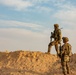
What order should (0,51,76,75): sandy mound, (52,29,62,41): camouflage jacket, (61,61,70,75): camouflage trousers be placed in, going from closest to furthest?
1. (61,61,70,75): camouflage trousers
2. (0,51,76,75): sandy mound
3. (52,29,62,41): camouflage jacket

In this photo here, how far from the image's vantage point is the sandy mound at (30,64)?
1808 cm

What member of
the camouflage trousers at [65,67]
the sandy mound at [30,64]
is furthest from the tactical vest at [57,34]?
the camouflage trousers at [65,67]

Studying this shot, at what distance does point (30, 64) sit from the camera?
19.4 meters

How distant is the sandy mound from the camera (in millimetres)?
18078

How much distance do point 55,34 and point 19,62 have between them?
9.86ft

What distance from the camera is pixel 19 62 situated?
1964 centimetres

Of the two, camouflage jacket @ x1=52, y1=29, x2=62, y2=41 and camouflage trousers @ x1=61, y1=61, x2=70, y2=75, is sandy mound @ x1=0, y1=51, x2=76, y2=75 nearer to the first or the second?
camouflage trousers @ x1=61, y1=61, x2=70, y2=75

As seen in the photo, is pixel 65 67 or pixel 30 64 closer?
pixel 65 67

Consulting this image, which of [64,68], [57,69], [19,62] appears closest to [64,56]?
[64,68]

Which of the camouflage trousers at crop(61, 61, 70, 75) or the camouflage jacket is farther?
the camouflage jacket

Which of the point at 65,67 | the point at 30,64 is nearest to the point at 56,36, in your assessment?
the point at 30,64

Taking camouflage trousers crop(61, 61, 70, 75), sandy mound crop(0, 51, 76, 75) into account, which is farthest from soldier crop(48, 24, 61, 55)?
camouflage trousers crop(61, 61, 70, 75)

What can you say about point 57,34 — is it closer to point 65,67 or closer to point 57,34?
point 57,34

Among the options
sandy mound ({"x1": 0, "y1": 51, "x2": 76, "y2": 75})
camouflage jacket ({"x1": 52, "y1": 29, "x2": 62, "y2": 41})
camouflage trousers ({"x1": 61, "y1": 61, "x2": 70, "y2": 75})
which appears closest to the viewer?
camouflage trousers ({"x1": 61, "y1": 61, "x2": 70, "y2": 75})
